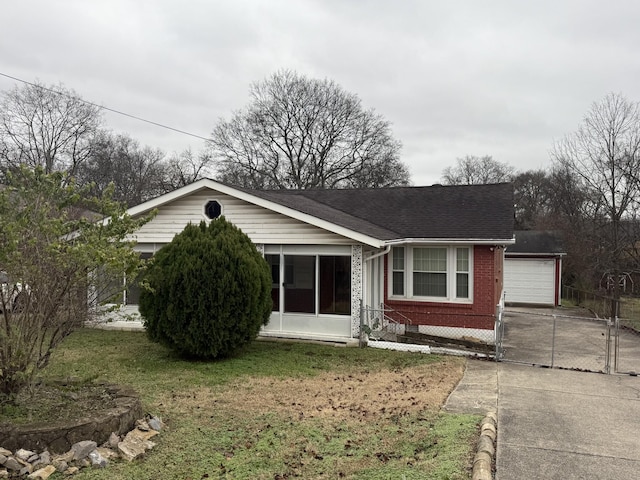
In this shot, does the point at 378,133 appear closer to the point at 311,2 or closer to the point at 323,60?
the point at 323,60

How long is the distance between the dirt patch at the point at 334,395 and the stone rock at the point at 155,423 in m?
0.75

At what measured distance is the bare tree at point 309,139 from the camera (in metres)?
38.3

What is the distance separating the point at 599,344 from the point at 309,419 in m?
9.98

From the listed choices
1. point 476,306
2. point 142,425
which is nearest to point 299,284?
point 476,306

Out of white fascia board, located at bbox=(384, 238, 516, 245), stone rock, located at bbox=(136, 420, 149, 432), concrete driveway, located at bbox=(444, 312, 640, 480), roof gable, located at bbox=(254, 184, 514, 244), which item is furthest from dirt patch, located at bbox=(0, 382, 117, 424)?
white fascia board, located at bbox=(384, 238, 516, 245)

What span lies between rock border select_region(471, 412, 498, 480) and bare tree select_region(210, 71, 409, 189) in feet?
107

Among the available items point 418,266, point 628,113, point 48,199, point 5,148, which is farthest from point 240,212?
point 5,148

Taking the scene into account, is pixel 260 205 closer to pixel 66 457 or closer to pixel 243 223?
pixel 243 223

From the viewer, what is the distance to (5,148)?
28.4 meters

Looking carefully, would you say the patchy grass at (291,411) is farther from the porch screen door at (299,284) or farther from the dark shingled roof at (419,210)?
the dark shingled roof at (419,210)

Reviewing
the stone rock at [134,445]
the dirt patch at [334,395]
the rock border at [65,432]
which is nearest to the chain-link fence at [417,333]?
the dirt patch at [334,395]

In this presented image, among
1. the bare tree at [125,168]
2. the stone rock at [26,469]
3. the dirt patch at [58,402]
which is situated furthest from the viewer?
the bare tree at [125,168]

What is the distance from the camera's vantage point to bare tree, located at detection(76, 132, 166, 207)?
119ft

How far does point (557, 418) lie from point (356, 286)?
Result: 5.60 meters
